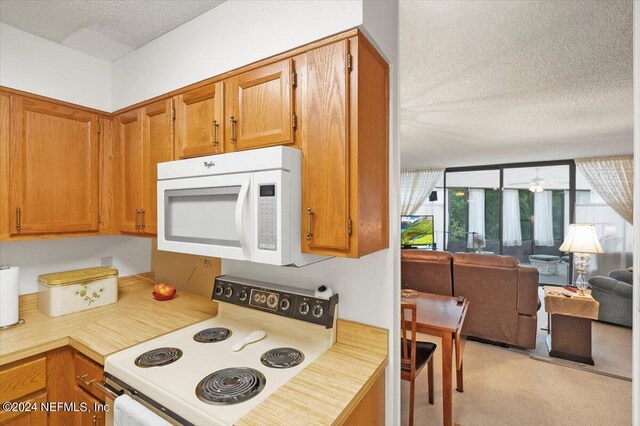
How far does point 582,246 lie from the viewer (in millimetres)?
3371

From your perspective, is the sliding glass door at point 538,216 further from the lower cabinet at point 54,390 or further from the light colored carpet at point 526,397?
the lower cabinet at point 54,390

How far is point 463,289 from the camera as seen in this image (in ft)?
11.9

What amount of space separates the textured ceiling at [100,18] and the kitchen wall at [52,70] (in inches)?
2.4

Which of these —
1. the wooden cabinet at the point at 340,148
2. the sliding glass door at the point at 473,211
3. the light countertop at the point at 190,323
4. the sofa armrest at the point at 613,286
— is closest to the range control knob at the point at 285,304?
the light countertop at the point at 190,323

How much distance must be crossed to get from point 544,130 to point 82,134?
4.76 meters

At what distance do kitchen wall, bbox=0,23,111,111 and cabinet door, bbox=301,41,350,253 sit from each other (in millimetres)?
1611

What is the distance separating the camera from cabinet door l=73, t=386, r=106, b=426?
1.43 metres

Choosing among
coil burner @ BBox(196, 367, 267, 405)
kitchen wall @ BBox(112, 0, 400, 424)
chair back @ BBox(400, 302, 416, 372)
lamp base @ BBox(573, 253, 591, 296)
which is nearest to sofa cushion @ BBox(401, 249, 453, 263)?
lamp base @ BBox(573, 253, 591, 296)

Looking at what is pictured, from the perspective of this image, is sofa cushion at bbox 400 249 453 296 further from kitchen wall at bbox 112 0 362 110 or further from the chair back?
kitchen wall at bbox 112 0 362 110

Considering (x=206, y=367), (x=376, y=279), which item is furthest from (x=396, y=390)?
(x=206, y=367)

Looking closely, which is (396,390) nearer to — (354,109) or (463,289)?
(354,109)

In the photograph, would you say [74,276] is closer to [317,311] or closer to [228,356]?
[228,356]

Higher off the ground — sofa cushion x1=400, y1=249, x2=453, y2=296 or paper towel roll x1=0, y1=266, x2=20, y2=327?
paper towel roll x1=0, y1=266, x2=20, y2=327

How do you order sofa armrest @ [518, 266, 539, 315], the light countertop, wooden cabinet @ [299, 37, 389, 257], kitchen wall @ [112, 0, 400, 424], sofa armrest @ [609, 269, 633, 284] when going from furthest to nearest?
sofa armrest @ [609, 269, 633, 284]
sofa armrest @ [518, 266, 539, 315]
kitchen wall @ [112, 0, 400, 424]
wooden cabinet @ [299, 37, 389, 257]
the light countertop
